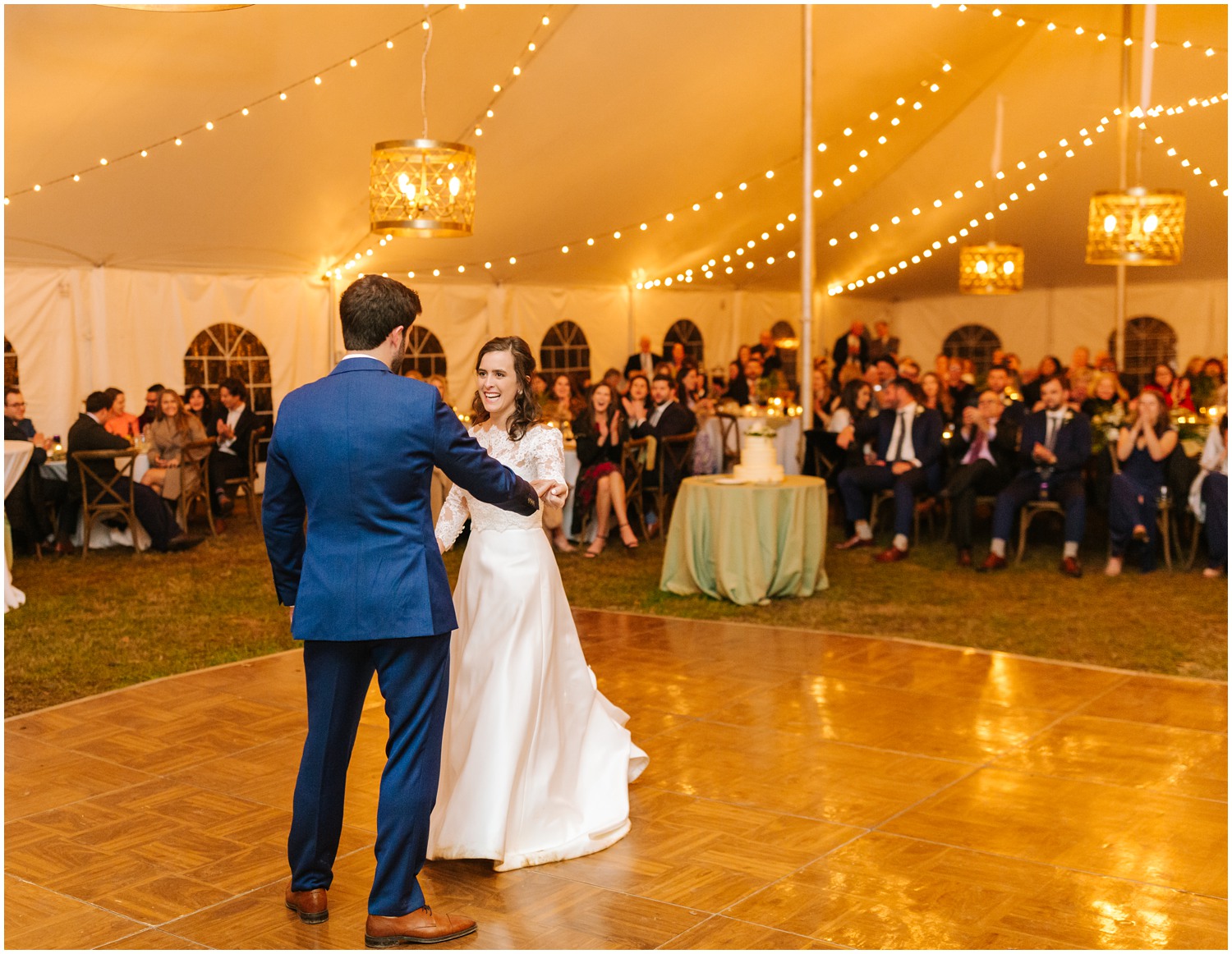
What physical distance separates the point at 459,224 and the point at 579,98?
279 cm

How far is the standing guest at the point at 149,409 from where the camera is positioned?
370 inches

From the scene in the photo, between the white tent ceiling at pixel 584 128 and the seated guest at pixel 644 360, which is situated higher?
the white tent ceiling at pixel 584 128

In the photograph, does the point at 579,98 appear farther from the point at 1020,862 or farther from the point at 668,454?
the point at 1020,862

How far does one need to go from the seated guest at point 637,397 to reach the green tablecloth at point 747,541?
6.74ft

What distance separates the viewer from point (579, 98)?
30.7ft

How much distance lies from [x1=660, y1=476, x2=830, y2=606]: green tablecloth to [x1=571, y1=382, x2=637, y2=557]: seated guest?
52.4 inches

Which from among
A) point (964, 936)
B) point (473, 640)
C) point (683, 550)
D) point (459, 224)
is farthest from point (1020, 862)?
point (459, 224)

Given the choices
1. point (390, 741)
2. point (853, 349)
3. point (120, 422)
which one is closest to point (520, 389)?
point (390, 741)

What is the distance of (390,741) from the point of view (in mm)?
2785

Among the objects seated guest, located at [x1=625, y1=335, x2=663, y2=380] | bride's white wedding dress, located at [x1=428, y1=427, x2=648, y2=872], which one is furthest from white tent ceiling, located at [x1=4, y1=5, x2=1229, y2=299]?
bride's white wedding dress, located at [x1=428, y1=427, x2=648, y2=872]

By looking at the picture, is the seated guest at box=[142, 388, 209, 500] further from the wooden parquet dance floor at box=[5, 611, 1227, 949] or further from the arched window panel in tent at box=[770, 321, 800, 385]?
the arched window panel in tent at box=[770, 321, 800, 385]

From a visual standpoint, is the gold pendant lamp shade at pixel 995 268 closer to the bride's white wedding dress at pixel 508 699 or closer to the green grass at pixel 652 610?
the green grass at pixel 652 610

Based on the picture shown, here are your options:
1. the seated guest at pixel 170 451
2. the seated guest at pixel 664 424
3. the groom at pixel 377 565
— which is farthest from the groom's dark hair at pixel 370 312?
the seated guest at pixel 170 451

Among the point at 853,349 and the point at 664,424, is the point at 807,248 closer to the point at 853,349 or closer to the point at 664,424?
the point at 664,424
